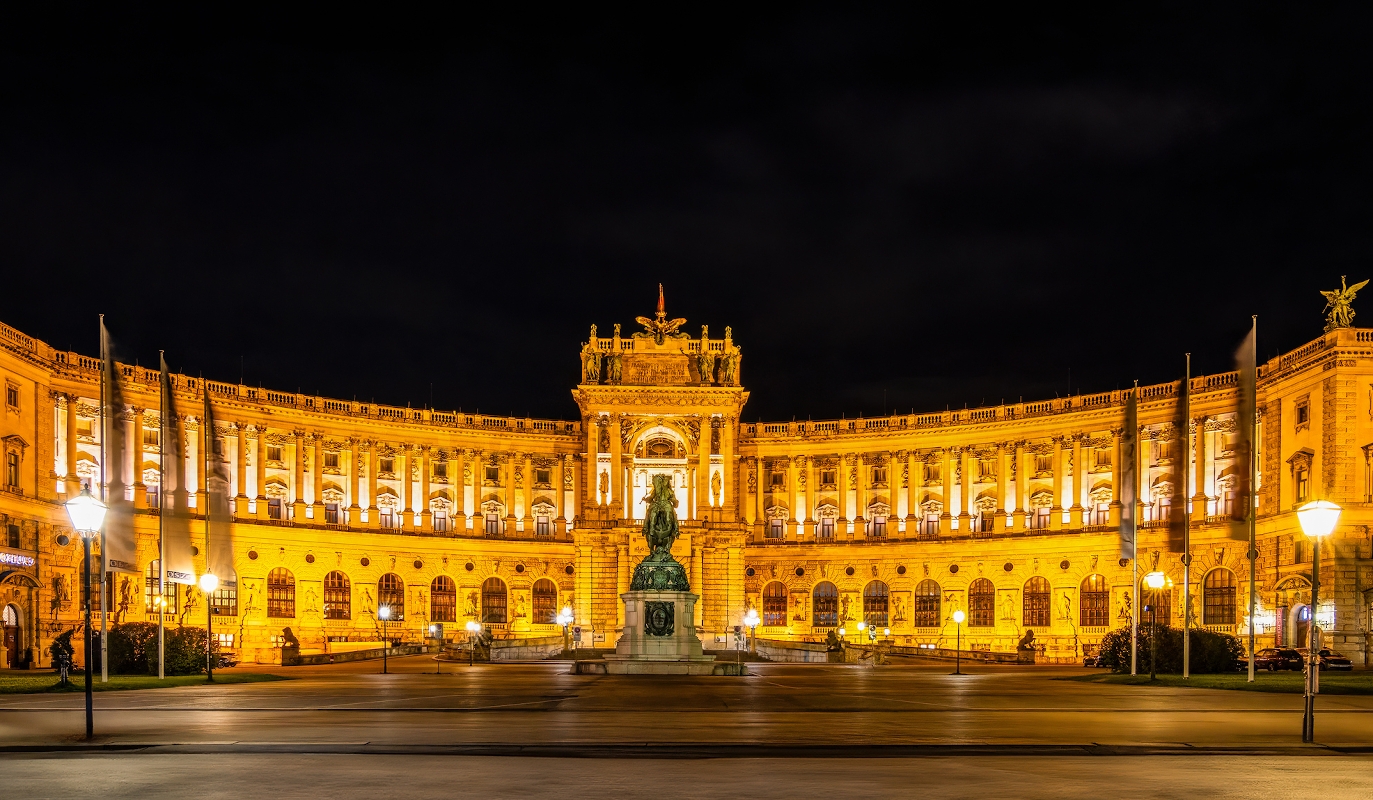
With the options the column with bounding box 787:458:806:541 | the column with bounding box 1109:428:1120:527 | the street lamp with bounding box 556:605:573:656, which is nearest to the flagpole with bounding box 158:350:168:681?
the street lamp with bounding box 556:605:573:656

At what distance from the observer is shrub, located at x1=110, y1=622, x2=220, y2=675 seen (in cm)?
5447

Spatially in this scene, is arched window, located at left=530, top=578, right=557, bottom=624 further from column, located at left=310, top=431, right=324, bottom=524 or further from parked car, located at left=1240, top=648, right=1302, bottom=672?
parked car, located at left=1240, top=648, right=1302, bottom=672

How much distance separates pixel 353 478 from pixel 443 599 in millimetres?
11454

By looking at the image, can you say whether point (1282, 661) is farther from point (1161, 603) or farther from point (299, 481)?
point (299, 481)

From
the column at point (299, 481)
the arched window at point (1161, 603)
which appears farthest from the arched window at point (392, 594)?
the arched window at point (1161, 603)

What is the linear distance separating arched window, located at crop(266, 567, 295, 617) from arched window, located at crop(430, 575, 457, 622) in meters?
11.2

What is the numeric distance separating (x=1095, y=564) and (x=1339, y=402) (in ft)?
82.6

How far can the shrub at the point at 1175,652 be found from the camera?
56.9 metres

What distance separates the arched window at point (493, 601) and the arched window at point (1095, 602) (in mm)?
43142

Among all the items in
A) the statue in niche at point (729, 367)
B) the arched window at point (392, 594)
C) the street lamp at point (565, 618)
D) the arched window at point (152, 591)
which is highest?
the statue in niche at point (729, 367)

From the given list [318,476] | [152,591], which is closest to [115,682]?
[152,591]

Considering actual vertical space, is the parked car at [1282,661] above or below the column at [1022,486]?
below

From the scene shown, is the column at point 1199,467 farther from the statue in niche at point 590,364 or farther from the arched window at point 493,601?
the arched window at point 493,601

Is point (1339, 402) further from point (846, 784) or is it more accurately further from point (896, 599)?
point (846, 784)
